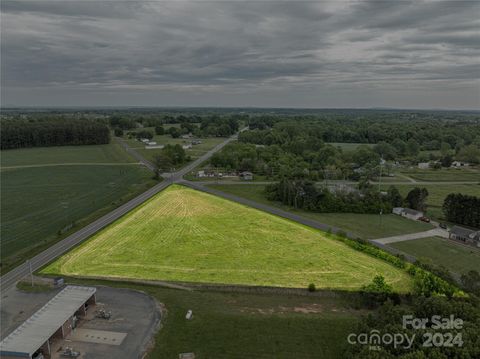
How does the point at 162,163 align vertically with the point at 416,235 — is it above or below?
above

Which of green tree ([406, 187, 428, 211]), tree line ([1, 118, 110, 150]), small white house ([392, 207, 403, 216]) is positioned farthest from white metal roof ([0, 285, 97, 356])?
tree line ([1, 118, 110, 150])

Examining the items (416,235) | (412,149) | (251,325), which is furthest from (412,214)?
(412,149)

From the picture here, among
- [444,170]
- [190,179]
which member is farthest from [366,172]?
[190,179]

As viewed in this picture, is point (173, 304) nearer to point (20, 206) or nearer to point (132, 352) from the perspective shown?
point (132, 352)

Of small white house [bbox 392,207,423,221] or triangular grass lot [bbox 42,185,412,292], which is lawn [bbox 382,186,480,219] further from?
triangular grass lot [bbox 42,185,412,292]

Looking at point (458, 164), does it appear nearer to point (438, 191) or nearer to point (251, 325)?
point (438, 191)
